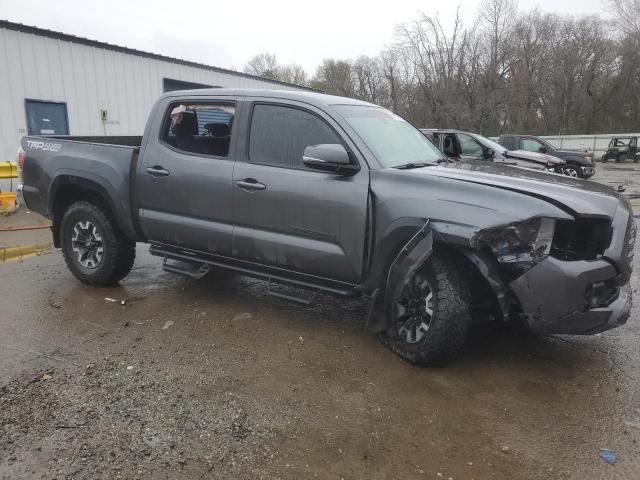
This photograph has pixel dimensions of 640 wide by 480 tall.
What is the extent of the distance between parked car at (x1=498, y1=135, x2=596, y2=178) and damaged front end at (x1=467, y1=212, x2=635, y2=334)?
15.5 metres

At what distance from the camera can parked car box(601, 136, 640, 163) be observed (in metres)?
29.9

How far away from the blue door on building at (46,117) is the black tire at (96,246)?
25.9 ft

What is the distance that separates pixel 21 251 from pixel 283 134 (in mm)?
4827

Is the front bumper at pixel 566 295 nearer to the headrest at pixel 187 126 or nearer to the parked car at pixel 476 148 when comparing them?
the headrest at pixel 187 126

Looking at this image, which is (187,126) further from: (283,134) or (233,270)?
(233,270)

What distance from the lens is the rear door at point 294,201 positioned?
358 centimetres

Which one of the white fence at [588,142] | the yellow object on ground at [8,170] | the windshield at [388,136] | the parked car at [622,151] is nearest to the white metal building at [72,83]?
the yellow object on ground at [8,170]

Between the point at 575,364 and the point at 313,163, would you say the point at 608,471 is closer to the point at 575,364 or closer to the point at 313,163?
the point at 575,364

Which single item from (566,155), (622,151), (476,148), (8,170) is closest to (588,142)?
(622,151)

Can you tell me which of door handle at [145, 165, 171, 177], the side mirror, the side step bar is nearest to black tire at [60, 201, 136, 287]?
the side step bar

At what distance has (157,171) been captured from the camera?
445cm

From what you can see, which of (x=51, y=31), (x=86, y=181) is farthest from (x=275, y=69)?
(x=86, y=181)

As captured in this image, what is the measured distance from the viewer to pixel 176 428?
274 cm

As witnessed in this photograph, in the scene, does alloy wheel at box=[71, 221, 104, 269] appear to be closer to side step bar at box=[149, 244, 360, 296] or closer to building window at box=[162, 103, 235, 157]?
side step bar at box=[149, 244, 360, 296]
